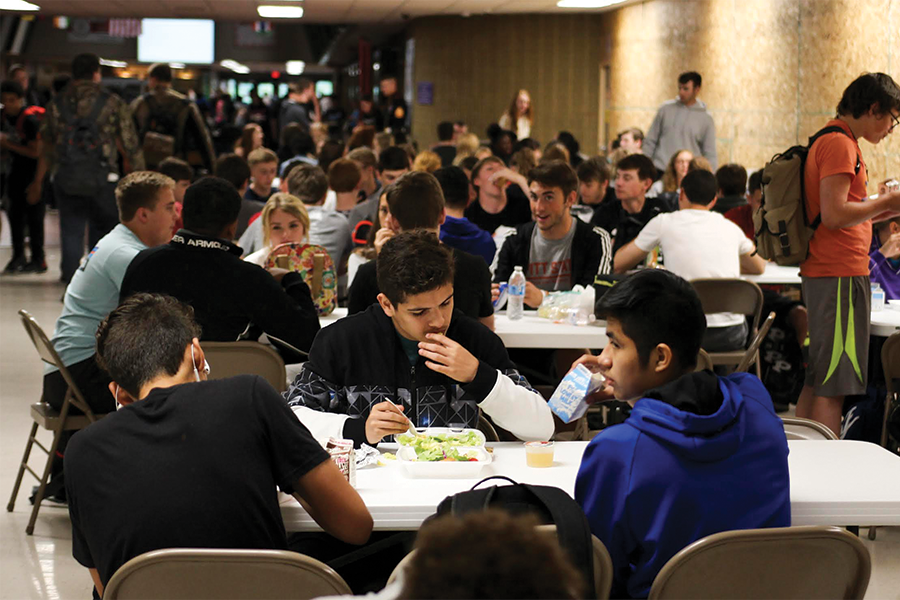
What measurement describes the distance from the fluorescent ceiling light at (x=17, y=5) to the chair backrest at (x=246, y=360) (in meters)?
A: 10.5

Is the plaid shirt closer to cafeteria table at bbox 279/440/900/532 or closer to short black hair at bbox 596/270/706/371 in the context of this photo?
cafeteria table at bbox 279/440/900/532

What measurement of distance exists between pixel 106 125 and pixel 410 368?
7.05 meters

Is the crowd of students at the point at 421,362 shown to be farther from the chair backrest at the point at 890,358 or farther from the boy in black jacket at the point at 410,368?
the chair backrest at the point at 890,358

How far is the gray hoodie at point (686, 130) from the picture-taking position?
9.73m

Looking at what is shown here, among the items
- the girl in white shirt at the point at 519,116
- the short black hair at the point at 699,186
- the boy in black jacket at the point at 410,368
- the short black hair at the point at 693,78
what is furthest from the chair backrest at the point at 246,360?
the girl in white shirt at the point at 519,116

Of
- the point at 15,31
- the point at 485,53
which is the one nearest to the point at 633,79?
the point at 485,53

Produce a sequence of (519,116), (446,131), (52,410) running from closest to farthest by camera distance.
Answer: (52,410), (446,131), (519,116)

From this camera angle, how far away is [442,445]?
98.4 inches

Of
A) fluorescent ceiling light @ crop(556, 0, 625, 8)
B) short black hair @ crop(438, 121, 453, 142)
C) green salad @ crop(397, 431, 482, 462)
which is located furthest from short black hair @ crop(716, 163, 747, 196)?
fluorescent ceiling light @ crop(556, 0, 625, 8)

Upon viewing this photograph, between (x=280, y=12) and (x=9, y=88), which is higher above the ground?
(x=280, y=12)

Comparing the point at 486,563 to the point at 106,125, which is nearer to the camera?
the point at 486,563

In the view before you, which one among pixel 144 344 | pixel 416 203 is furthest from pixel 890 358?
pixel 144 344

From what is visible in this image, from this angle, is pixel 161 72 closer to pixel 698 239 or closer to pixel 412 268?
pixel 698 239

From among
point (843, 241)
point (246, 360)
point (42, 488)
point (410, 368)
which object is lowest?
point (42, 488)
